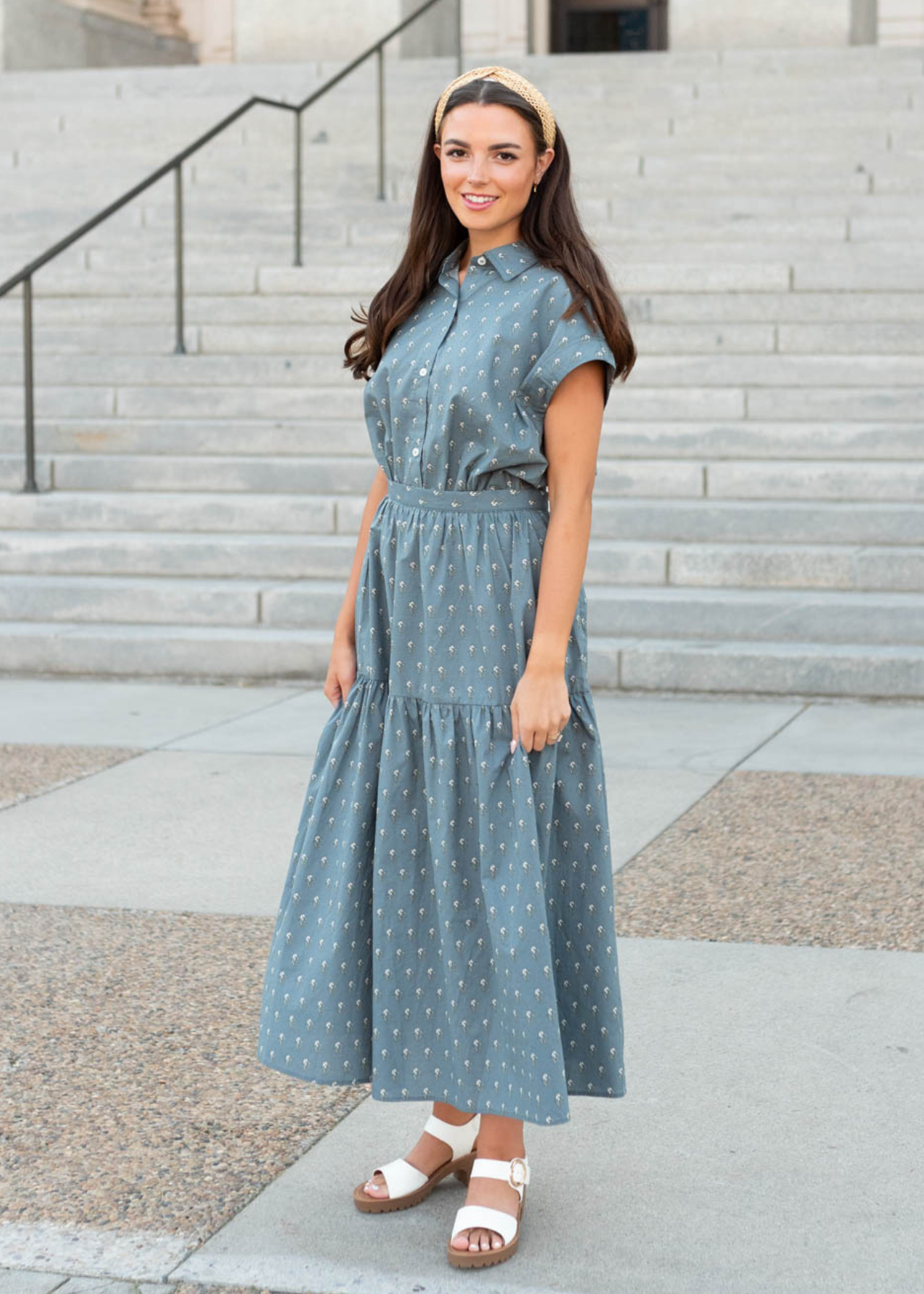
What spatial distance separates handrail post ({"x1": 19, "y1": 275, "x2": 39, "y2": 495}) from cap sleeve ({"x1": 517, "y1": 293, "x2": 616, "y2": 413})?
22.1 ft

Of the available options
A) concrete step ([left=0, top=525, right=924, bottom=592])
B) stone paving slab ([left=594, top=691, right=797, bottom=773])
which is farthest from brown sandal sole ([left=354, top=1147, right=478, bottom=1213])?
concrete step ([left=0, top=525, right=924, bottom=592])

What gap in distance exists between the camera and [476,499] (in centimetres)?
297

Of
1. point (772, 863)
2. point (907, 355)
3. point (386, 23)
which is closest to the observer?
point (772, 863)

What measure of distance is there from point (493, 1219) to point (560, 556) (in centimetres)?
105

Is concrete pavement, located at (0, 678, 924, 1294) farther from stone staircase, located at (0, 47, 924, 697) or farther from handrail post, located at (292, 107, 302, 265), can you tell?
handrail post, located at (292, 107, 302, 265)

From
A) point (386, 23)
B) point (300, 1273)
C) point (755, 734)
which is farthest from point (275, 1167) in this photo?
point (386, 23)

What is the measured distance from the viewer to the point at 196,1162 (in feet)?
10.6

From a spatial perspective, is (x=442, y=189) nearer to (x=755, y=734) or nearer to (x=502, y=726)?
(x=502, y=726)

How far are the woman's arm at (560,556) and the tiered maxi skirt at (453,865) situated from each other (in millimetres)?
62

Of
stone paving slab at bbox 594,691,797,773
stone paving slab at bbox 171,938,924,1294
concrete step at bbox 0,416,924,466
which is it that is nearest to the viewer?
stone paving slab at bbox 171,938,924,1294

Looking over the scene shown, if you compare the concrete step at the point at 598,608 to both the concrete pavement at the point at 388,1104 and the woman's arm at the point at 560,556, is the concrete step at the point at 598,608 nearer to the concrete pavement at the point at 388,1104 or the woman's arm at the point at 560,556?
the concrete pavement at the point at 388,1104

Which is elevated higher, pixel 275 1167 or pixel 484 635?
pixel 484 635

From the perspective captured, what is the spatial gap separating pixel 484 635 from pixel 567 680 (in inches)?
6.6

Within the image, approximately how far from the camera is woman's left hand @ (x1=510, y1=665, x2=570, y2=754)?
2883 millimetres
